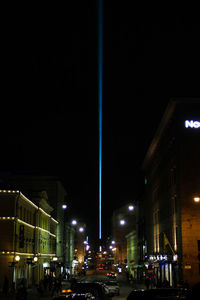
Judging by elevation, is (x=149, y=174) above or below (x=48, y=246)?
above

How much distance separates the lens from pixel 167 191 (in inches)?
2201

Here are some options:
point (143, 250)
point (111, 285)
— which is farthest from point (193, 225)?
point (143, 250)

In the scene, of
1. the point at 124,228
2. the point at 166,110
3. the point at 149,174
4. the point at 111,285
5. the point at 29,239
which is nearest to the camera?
the point at 111,285

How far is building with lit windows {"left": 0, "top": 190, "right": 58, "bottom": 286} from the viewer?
44.6 m

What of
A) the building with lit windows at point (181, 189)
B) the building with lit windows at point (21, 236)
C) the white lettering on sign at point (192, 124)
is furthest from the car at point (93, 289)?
the white lettering on sign at point (192, 124)

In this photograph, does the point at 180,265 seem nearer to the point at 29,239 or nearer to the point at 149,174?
the point at 29,239

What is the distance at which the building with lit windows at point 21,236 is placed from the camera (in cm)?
4462

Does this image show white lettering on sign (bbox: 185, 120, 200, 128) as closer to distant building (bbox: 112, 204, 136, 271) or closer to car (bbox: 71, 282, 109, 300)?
car (bbox: 71, 282, 109, 300)

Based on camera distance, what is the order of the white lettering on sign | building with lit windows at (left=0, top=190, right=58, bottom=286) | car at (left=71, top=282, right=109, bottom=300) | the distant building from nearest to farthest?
car at (left=71, top=282, right=109, bottom=300)
building with lit windows at (left=0, top=190, right=58, bottom=286)
the white lettering on sign
the distant building

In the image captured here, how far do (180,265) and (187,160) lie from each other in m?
10.4

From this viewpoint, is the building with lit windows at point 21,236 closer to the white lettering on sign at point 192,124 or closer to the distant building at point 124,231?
the white lettering on sign at point 192,124

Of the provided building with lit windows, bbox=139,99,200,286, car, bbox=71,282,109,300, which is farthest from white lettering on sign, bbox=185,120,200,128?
car, bbox=71,282,109,300

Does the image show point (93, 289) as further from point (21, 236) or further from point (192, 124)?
point (192, 124)

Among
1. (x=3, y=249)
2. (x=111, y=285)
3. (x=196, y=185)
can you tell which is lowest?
(x=111, y=285)
